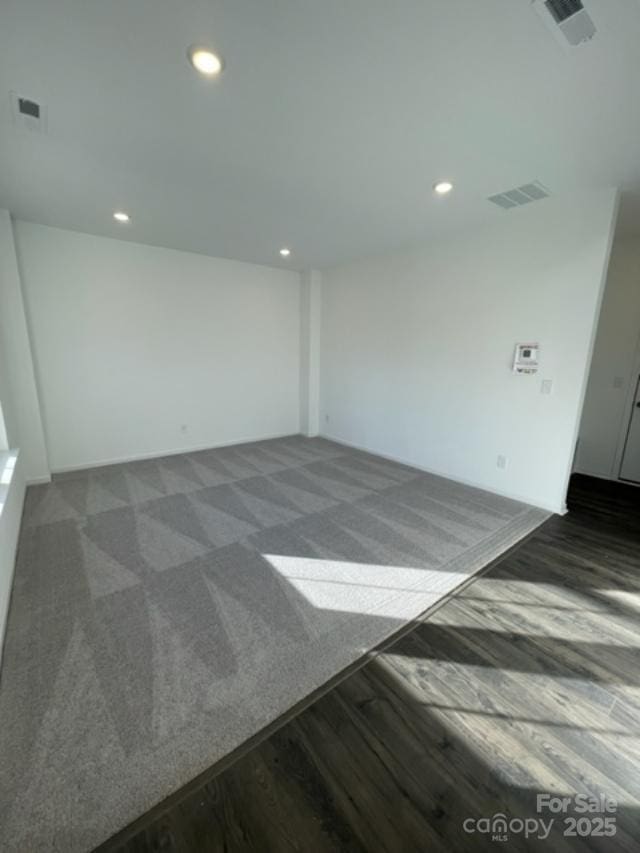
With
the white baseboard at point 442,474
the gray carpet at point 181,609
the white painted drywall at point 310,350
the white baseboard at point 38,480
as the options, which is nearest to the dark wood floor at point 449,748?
the gray carpet at point 181,609

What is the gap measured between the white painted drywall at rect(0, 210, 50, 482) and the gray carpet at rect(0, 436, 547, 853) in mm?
423

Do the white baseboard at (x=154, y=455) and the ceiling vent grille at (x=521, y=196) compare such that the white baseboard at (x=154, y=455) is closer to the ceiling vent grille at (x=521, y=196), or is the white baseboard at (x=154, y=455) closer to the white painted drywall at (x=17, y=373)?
the white painted drywall at (x=17, y=373)

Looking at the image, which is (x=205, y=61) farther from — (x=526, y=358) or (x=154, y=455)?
(x=154, y=455)

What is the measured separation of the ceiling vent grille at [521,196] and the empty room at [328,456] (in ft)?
0.10

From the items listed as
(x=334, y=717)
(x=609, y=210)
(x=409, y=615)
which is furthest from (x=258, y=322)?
(x=334, y=717)

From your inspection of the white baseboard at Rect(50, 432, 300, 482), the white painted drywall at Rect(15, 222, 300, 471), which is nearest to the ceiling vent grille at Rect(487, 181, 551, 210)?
the white painted drywall at Rect(15, 222, 300, 471)

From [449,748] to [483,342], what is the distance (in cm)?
348

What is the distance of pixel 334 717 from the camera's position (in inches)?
58.3

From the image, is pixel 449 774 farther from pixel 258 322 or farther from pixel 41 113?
pixel 258 322

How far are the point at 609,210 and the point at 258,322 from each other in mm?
4263

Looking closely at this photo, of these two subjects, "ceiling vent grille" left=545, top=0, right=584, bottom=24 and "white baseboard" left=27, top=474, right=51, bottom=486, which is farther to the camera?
"white baseboard" left=27, top=474, right=51, bottom=486

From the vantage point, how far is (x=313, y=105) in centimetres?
189

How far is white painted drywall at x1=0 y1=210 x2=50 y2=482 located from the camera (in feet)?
11.4

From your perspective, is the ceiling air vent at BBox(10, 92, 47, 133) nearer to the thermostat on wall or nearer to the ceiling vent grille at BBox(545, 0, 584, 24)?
the ceiling vent grille at BBox(545, 0, 584, 24)
